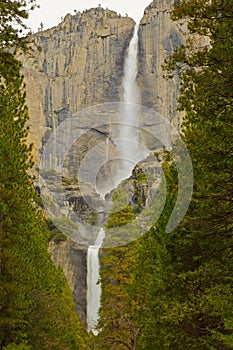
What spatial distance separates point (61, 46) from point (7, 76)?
81.8m

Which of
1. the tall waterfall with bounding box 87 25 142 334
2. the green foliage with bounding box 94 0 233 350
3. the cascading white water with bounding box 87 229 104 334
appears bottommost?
the cascading white water with bounding box 87 229 104 334

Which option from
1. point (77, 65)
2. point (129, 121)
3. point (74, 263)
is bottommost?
point (74, 263)

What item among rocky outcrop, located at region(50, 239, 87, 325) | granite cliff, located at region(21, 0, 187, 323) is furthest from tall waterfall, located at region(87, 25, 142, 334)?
rocky outcrop, located at region(50, 239, 87, 325)

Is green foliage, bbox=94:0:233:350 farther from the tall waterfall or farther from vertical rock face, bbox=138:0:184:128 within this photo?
vertical rock face, bbox=138:0:184:128

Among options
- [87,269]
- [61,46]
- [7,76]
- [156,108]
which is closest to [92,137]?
[156,108]

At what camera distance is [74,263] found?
178 feet

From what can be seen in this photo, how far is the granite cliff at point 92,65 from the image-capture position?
3287 inches

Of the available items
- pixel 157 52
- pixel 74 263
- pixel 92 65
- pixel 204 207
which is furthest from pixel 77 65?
pixel 204 207

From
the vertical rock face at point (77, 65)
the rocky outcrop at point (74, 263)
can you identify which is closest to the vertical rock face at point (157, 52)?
the vertical rock face at point (77, 65)

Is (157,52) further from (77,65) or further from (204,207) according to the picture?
(204,207)

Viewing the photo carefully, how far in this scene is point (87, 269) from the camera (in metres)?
53.8

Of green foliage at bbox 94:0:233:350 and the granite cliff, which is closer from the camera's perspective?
green foliage at bbox 94:0:233:350

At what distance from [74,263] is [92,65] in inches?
1728

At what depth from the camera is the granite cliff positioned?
3287 inches
